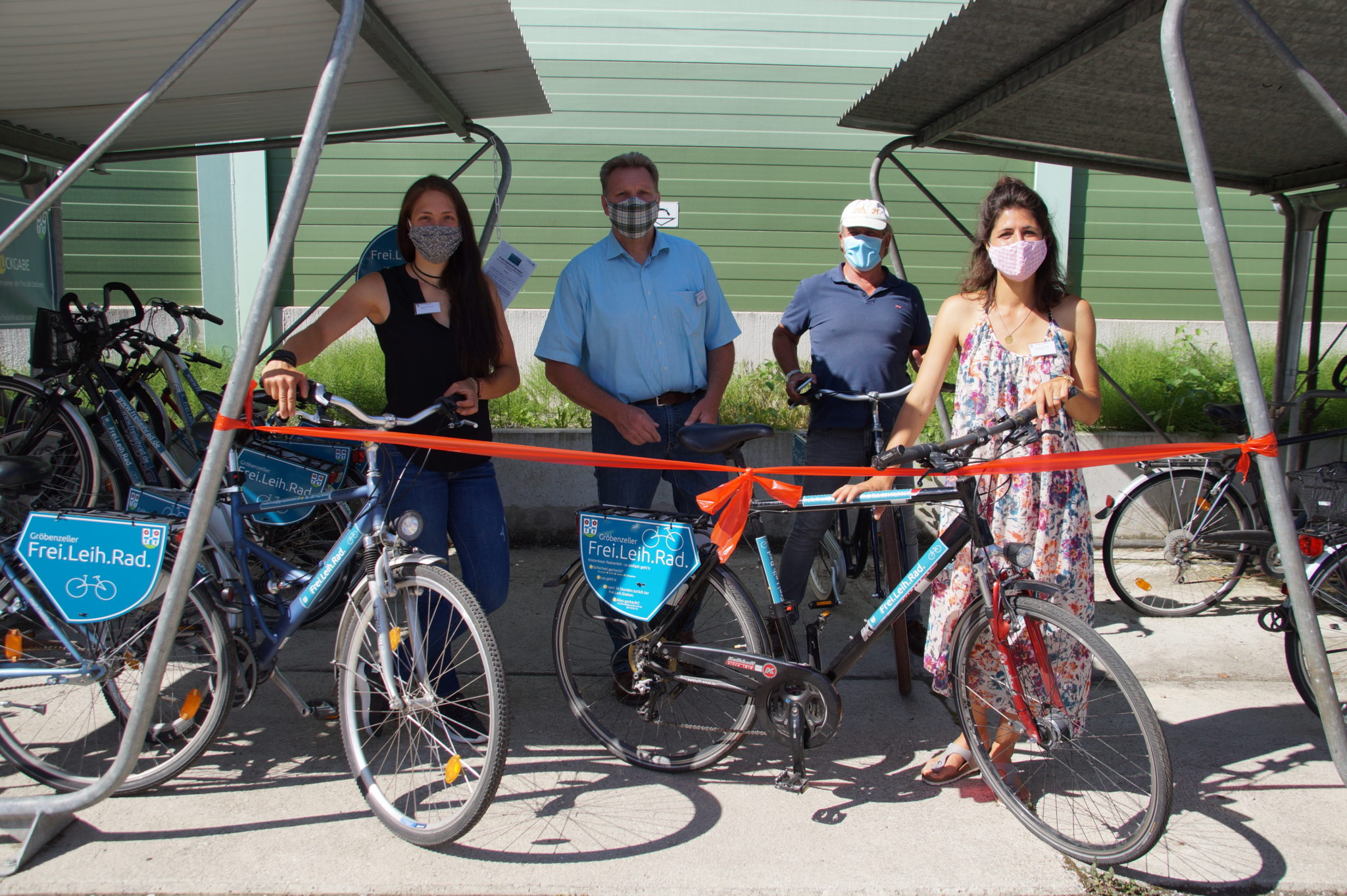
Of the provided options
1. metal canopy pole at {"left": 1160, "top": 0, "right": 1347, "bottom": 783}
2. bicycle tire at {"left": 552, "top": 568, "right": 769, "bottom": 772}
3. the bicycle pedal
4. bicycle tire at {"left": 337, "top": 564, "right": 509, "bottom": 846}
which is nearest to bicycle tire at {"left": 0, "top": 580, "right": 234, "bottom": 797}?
the bicycle pedal

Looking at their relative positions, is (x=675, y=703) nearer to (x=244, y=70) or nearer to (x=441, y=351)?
(x=441, y=351)

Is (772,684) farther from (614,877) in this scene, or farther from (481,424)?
(481,424)

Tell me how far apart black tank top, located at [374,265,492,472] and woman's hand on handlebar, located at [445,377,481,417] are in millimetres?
97

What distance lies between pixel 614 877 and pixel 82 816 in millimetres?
1701

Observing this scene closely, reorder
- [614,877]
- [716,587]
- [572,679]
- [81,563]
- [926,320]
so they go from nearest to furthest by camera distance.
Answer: [614,877] → [81,563] → [716,587] → [572,679] → [926,320]

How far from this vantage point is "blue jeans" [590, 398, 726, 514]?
3551 millimetres

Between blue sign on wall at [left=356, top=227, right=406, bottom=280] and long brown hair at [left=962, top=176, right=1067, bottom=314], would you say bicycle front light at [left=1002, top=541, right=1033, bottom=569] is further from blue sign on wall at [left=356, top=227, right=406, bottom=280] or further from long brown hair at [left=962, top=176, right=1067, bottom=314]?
blue sign on wall at [left=356, top=227, right=406, bottom=280]

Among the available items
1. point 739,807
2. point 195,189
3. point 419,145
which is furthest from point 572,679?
point 195,189

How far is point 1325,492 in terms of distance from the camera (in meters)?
4.08

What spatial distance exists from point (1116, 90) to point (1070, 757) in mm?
2827

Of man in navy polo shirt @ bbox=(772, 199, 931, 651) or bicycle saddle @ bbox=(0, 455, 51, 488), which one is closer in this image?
bicycle saddle @ bbox=(0, 455, 51, 488)

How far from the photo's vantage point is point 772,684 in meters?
2.93

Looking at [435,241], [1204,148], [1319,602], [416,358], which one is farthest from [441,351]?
[1319,602]

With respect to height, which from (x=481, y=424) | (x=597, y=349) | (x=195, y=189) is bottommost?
(x=481, y=424)
